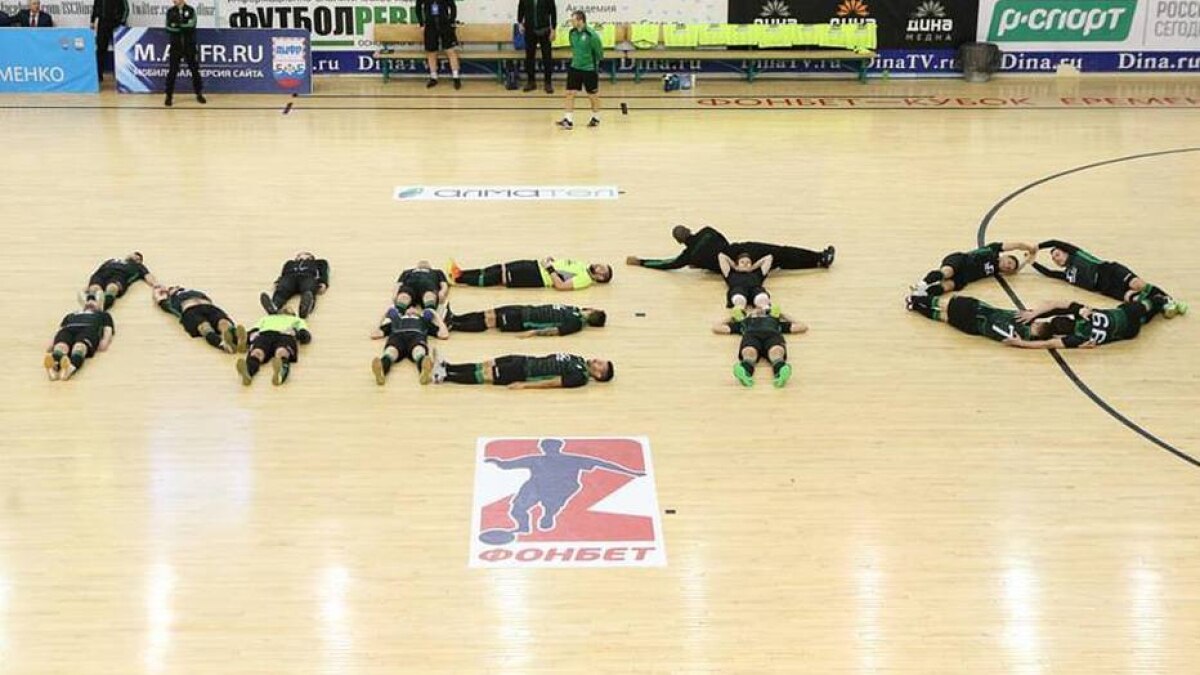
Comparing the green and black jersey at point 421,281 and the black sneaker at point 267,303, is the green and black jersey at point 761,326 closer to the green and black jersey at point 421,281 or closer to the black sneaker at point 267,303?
the green and black jersey at point 421,281

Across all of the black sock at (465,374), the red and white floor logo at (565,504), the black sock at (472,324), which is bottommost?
the red and white floor logo at (565,504)

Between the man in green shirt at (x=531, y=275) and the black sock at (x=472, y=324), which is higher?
the man in green shirt at (x=531, y=275)

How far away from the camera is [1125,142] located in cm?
2358

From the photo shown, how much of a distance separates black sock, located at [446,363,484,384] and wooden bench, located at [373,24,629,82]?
16016 mm

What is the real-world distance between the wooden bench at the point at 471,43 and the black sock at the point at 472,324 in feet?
47.9

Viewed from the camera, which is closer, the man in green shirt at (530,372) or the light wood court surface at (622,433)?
the light wood court surface at (622,433)

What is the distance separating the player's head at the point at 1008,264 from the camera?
16.6 m

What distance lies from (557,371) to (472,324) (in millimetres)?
1767

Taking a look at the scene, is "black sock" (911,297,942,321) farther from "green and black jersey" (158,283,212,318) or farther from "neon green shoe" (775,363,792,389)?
"green and black jersey" (158,283,212,318)

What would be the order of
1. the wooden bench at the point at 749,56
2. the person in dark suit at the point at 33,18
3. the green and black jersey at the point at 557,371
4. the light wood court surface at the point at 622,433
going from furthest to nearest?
the wooden bench at the point at 749,56 < the person in dark suit at the point at 33,18 < the green and black jersey at the point at 557,371 < the light wood court surface at the point at 622,433

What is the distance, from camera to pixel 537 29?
2747cm

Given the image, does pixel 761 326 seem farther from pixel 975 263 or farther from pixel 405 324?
pixel 405 324

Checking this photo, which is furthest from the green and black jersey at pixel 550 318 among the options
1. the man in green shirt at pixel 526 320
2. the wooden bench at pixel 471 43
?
the wooden bench at pixel 471 43

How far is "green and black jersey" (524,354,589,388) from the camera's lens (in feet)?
43.9
